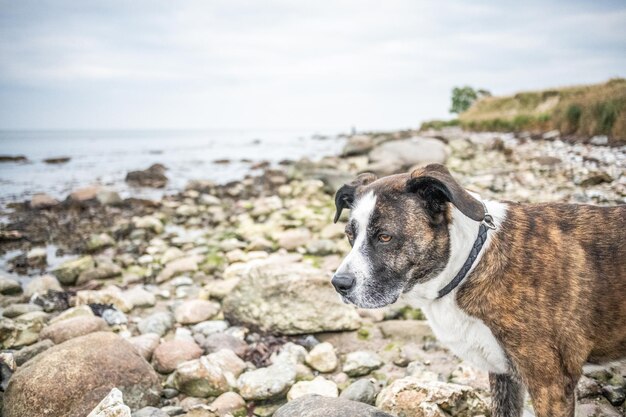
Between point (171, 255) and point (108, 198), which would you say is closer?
point (171, 255)

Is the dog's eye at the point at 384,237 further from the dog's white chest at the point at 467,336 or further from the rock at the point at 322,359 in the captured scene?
the rock at the point at 322,359

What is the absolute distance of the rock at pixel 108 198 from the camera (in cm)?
1672

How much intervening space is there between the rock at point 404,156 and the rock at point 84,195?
12.1 metres

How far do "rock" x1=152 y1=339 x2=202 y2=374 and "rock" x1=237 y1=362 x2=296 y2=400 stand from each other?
893mm

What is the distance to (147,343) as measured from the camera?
5.39 metres

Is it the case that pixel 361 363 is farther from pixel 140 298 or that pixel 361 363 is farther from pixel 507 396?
pixel 140 298

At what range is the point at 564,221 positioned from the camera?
327cm

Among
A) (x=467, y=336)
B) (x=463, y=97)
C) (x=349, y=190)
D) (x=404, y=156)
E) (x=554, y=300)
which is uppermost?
(x=463, y=97)

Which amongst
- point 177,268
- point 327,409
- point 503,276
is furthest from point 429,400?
point 177,268

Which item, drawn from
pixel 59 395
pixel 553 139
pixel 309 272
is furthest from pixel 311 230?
pixel 553 139

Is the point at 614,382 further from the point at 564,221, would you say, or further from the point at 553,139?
the point at 553,139

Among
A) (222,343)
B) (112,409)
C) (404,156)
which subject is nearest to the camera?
(112,409)

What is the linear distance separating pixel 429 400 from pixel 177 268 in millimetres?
6463

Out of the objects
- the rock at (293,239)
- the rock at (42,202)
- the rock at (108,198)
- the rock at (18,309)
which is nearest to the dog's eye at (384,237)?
the rock at (293,239)
